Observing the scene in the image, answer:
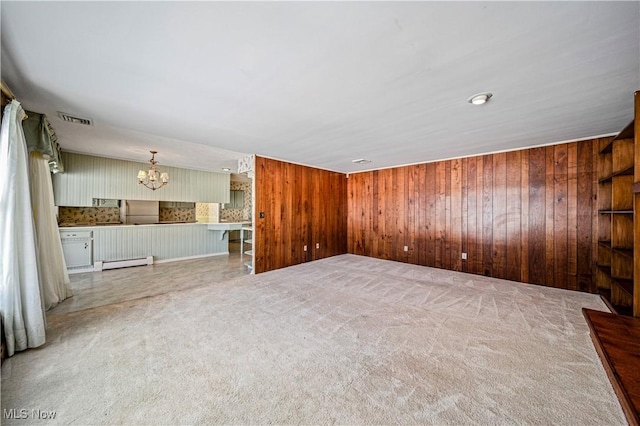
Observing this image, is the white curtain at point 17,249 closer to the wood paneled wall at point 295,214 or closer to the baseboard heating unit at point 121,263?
the wood paneled wall at point 295,214

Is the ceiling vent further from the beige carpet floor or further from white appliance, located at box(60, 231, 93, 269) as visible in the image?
white appliance, located at box(60, 231, 93, 269)

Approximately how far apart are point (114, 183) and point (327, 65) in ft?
18.5

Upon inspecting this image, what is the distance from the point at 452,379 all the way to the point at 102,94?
12.3ft

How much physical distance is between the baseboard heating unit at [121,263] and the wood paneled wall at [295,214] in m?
2.77

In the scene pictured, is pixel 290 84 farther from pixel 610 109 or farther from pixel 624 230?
pixel 624 230

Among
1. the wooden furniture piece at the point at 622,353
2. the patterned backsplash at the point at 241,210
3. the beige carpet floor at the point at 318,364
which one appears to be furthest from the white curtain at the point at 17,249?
the patterned backsplash at the point at 241,210

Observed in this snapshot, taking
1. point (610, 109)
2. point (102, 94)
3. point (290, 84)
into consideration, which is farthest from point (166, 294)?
point (610, 109)

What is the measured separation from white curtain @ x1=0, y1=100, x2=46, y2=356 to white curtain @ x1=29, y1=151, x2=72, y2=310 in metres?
0.65

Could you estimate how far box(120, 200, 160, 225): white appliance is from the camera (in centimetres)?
557

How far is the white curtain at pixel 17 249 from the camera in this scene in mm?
1843

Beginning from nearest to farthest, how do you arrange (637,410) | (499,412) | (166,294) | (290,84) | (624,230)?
(637,410)
(499,412)
(290,84)
(624,230)
(166,294)

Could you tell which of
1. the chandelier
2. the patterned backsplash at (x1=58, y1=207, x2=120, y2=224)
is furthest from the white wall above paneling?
the patterned backsplash at (x1=58, y1=207, x2=120, y2=224)

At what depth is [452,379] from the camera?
1.63m

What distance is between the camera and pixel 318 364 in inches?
70.5
